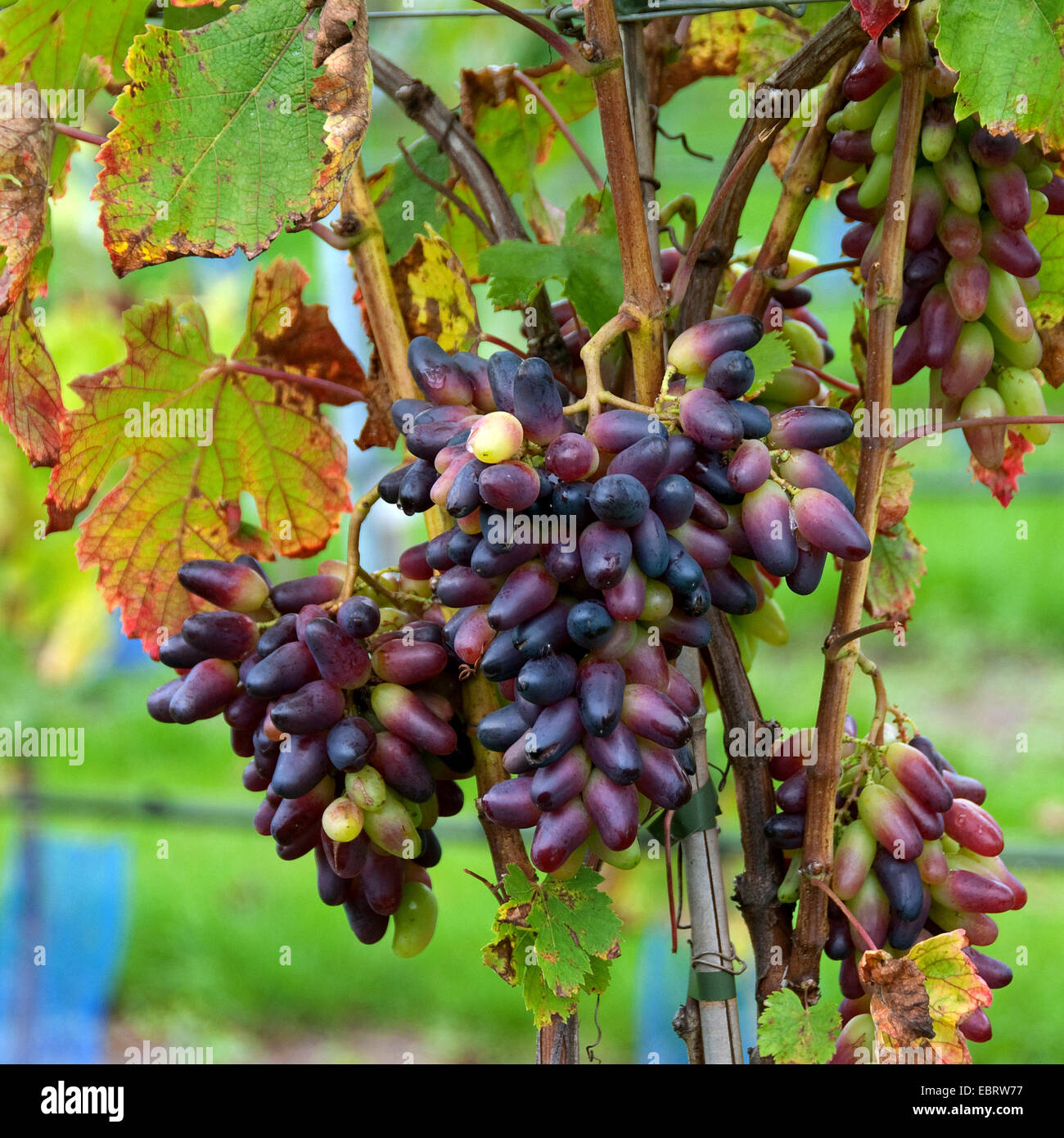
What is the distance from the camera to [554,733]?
1.74ft

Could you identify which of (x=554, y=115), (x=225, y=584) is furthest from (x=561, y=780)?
(x=554, y=115)

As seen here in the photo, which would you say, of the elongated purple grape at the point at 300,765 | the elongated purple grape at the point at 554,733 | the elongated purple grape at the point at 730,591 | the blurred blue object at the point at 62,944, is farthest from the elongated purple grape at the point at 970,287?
the blurred blue object at the point at 62,944

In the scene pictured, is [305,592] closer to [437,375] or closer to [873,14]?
[437,375]

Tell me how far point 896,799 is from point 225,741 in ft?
10.4

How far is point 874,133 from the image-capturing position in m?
0.61

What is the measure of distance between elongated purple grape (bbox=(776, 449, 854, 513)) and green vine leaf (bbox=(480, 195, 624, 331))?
0.16 meters

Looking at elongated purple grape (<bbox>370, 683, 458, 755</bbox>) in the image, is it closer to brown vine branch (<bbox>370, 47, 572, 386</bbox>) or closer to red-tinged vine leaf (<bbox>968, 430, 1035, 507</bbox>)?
brown vine branch (<bbox>370, 47, 572, 386</bbox>)

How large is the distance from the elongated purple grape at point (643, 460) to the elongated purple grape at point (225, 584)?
247mm

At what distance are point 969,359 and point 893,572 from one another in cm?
16

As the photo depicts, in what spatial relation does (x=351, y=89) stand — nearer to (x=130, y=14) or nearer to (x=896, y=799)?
(x=130, y=14)

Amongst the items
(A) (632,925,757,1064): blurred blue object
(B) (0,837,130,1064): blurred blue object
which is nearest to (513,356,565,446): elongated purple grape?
(A) (632,925,757,1064): blurred blue object

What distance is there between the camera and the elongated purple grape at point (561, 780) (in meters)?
0.54

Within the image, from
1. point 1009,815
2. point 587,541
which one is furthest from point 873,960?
point 1009,815

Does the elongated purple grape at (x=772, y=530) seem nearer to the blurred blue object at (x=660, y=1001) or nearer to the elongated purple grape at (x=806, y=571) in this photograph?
the elongated purple grape at (x=806, y=571)
